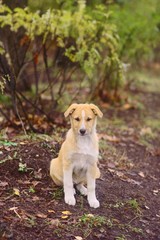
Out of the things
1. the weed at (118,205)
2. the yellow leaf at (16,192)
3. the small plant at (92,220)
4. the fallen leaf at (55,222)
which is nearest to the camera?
the fallen leaf at (55,222)

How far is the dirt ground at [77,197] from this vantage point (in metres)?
5.35

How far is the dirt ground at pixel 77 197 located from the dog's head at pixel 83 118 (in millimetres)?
963

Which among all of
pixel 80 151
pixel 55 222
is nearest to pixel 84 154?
pixel 80 151

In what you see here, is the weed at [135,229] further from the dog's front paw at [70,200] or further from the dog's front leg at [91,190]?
the dog's front paw at [70,200]

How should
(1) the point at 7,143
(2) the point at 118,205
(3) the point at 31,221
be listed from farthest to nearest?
(1) the point at 7,143
(2) the point at 118,205
(3) the point at 31,221

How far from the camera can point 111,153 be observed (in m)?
8.45

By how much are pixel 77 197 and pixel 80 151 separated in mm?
743

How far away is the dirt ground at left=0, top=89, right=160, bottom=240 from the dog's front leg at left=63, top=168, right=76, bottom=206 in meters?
0.07

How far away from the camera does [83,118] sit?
5621 millimetres

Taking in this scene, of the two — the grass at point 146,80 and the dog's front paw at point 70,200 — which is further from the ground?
the dog's front paw at point 70,200

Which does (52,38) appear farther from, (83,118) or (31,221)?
(31,221)

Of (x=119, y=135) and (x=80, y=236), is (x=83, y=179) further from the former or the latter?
(x=119, y=135)

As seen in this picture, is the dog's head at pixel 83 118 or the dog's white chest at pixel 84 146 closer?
the dog's head at pixel 83 118

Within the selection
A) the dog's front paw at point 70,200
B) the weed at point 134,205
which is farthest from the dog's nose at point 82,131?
the weed at point 134,205
